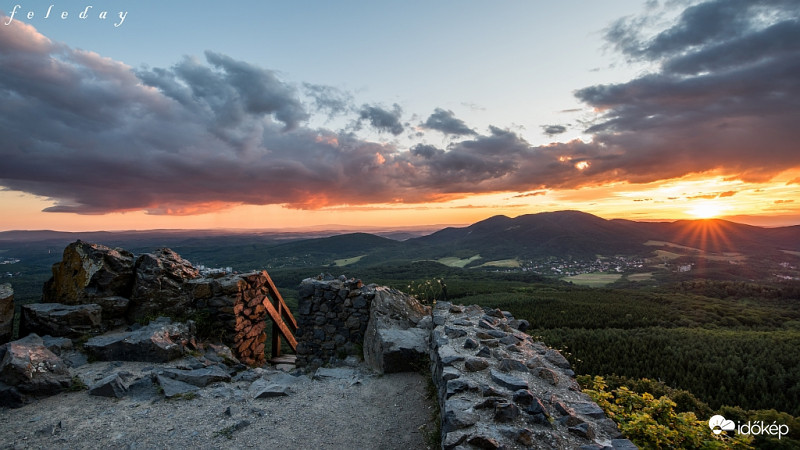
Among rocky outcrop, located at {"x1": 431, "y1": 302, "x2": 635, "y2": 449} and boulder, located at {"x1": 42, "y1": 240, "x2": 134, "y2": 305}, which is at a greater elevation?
boulder, located at {"x1": 42, "y1": 240, "x2": 134, "y2": 305}

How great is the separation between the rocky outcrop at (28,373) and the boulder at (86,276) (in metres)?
3.16

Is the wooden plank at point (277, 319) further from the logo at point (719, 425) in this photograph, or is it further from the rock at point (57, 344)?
the logo at point (719, 425)

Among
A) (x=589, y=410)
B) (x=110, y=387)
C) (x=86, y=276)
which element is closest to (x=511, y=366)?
(x=589, y=410)

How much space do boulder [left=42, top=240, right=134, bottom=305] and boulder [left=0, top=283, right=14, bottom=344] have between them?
1578 millimetres

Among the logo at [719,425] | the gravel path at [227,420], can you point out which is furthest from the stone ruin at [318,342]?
the logo at [719,425]

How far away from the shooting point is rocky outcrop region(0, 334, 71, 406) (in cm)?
670

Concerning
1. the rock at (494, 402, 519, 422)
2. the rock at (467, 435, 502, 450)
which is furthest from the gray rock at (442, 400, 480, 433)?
the rock at (467, 435, 502, 450)

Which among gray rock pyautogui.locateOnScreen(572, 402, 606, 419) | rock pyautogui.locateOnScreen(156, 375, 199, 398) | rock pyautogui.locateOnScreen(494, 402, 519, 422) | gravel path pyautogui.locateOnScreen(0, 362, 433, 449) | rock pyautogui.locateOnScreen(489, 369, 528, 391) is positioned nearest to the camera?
rock pyautogui.locateOnScreen(494, 402, 519, 422)

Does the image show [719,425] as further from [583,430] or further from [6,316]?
[6,316]

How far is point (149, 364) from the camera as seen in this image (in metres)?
9.03

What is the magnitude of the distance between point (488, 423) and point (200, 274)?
12.6 metres

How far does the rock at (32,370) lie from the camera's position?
684 centimetres

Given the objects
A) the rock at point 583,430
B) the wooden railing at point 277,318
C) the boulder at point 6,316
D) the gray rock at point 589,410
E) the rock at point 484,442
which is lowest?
the wooden railing at point 277,318

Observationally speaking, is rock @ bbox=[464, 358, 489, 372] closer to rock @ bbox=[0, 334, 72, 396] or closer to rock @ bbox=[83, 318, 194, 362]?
rock @ bbox=[83, 318, 194, 362]
